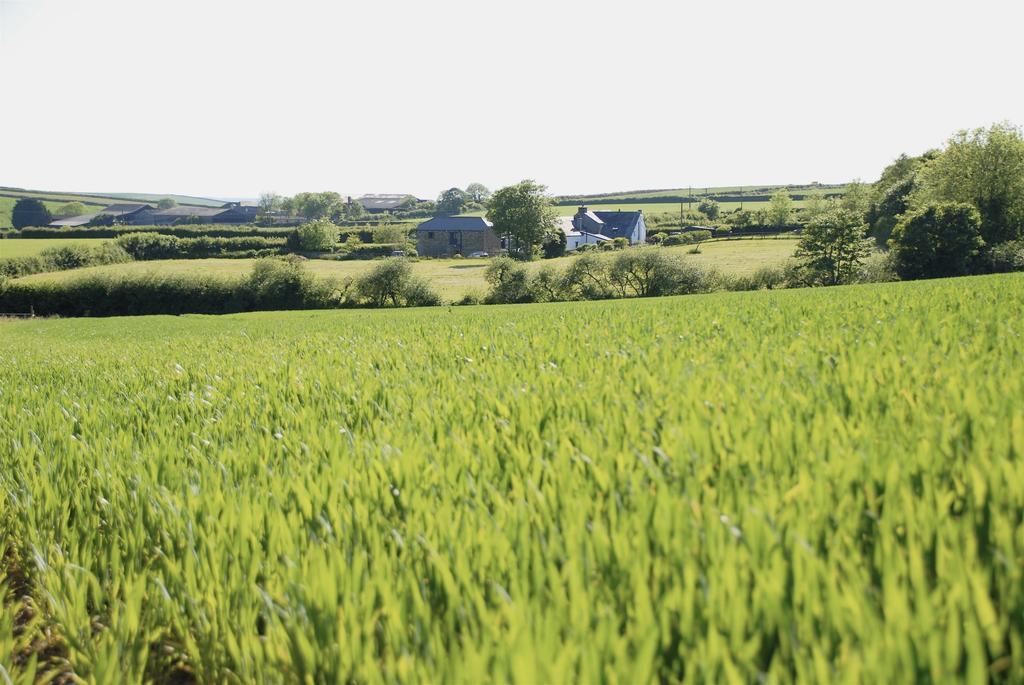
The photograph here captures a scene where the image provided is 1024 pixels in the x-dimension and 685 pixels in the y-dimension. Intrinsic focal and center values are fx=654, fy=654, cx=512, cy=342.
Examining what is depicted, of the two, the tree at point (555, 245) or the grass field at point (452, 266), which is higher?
the tree at point (555, 245)

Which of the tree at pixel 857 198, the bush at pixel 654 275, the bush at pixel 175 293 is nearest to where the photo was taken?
the bush at pixel 654 275

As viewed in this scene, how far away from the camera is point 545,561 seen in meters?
1.94

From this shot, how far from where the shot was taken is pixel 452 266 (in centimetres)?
9962

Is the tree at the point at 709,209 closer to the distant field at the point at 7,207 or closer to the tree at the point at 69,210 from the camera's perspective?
the tree at the point at 69,210

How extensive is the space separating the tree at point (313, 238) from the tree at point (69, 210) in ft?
363

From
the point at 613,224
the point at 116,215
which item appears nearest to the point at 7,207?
the point at 116,215

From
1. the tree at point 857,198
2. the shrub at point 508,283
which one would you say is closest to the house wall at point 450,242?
the tree at point 857,198

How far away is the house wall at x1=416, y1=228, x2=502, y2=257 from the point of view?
427 ft

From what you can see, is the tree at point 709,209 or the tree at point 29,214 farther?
the tree at point 29,214

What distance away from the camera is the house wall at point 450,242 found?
427 ft

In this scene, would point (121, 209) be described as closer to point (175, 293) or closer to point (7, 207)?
point (7, 207)

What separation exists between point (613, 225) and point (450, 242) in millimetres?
40176

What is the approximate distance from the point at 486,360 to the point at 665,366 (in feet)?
7.61

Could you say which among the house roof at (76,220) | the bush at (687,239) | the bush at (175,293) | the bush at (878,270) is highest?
the house roof at (76,220)
